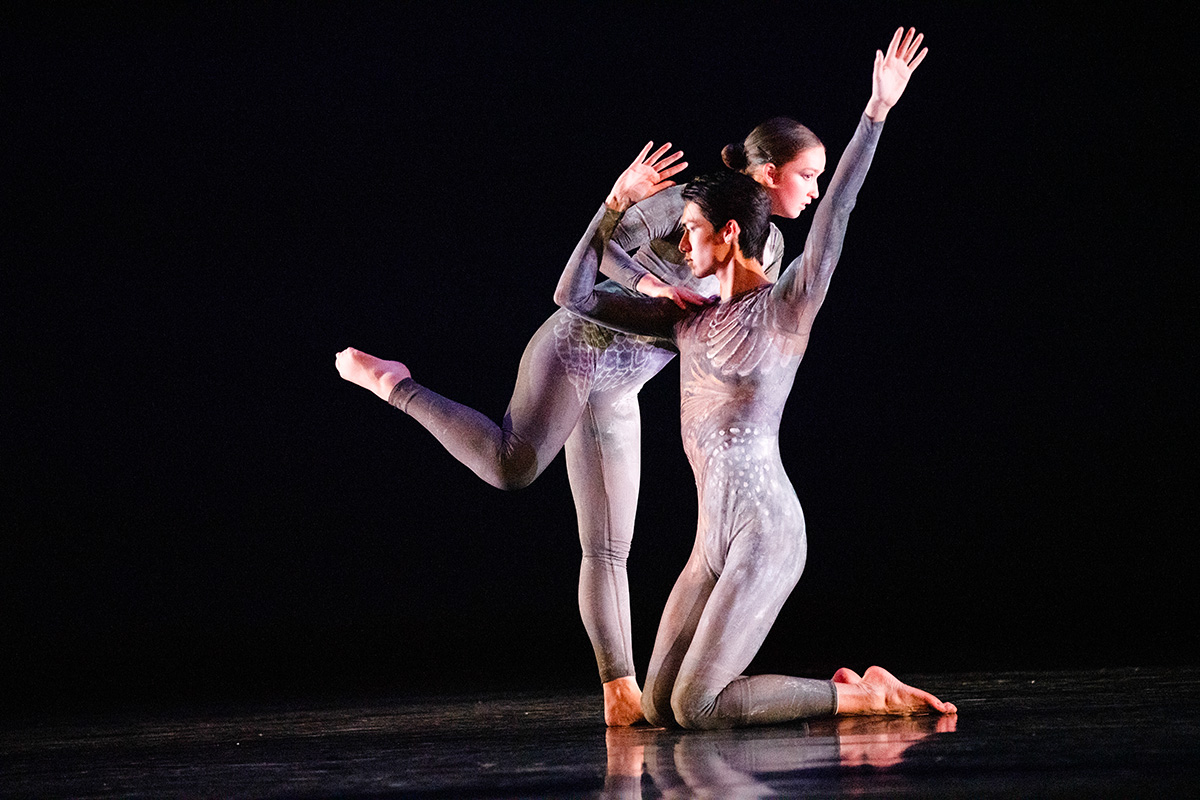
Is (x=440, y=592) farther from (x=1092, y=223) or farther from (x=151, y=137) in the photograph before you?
(x=1092, y=223)

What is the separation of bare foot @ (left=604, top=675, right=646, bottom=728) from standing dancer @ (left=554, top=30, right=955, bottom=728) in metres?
0.08

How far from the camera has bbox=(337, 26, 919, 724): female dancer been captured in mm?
2574

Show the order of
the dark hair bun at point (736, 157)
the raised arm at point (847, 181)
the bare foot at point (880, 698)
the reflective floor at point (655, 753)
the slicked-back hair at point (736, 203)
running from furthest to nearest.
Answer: the dark hair bun at point (736, 157) → the slicked-back hair at point (736, 203) → the bare foot at point (880, 698) → the raised arm at point (847, 181) → the reflective floor at point (655, 753)

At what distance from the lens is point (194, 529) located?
484cm

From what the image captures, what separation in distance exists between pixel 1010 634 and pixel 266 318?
2.93m

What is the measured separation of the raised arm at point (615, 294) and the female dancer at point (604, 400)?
3 centimetres

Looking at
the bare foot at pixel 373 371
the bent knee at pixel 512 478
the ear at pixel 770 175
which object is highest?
the ear at pixel 770 175

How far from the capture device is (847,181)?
83.6 inches

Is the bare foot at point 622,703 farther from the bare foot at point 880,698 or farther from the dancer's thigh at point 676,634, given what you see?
the bare foot at point 880,698

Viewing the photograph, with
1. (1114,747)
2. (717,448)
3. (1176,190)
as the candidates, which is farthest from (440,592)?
(1114,747)

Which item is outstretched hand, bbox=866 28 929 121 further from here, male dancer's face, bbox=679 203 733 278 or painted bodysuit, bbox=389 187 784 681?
painted bodysuit, bbox=389 187 784 681

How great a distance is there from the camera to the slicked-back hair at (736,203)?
7.88 ft

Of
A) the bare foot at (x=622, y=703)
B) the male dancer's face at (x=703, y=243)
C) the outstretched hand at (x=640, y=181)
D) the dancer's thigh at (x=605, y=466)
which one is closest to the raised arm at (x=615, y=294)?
the outstretched hand at (x=640, y=181)

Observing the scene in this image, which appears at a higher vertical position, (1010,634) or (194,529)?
(194,529)
